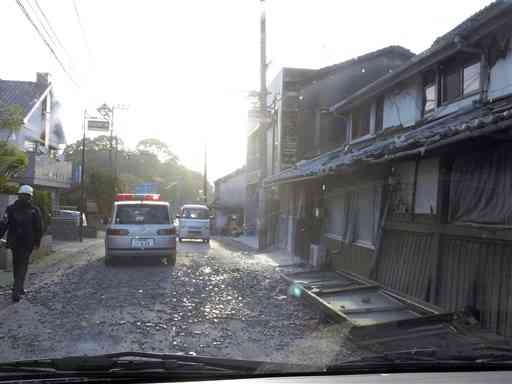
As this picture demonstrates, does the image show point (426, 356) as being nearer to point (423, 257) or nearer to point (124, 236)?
point (423, 257)

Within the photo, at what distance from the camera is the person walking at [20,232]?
29.0 feet

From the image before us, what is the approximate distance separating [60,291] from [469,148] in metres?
7.57

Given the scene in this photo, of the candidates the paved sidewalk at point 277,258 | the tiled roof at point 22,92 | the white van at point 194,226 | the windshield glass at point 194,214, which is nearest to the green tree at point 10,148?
the paved sidewalk at point 277,258

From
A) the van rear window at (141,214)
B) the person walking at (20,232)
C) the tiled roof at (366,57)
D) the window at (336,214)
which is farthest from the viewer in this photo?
the tiled roof at (366,57)

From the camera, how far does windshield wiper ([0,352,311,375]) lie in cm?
313

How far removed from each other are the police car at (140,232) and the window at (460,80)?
7.81 meters

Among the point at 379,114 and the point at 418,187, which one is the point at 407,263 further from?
the point at 379,114

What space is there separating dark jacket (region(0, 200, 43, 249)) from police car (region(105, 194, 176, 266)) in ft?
16.7

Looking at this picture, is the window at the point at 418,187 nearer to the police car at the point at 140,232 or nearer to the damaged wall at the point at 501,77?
the damaged wall at the point at 501,77

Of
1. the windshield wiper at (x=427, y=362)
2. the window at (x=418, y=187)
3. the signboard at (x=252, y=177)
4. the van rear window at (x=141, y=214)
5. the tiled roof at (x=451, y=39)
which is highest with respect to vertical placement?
the tiled roof at (x=451, y=39)

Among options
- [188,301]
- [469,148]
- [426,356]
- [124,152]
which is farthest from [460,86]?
[124,152]

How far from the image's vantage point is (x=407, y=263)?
9.37m

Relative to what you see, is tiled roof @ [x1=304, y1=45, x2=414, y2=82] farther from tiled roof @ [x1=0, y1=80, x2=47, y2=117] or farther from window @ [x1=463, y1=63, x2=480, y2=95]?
tiled roof @ [x1=0, y1=80, x2=47, y2=117]

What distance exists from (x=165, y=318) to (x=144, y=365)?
465 centimetres
